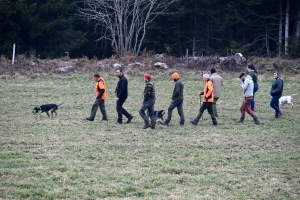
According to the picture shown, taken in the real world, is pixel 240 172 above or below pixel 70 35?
below

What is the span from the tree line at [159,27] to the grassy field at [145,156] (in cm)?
1514

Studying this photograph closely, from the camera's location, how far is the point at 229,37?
3438cm

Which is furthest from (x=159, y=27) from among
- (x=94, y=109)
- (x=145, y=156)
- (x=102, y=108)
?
(x=145, y=156)

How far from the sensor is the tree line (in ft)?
101

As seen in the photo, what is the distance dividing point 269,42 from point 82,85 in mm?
17039

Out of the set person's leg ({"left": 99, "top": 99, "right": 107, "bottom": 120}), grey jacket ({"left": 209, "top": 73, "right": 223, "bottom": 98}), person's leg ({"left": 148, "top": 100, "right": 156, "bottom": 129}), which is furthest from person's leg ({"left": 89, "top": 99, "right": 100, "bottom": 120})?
grey jacket ({"left": 209, "top": 73, "right": 223, "bottom": 98})

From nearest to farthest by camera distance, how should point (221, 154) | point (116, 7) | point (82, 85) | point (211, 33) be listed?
point (221, 154), point (82, 85), point (116, 7), point (211, 33)

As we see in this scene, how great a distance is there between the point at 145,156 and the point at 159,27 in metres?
26.6

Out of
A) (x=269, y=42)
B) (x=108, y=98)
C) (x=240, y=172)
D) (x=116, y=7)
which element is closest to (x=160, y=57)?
(x=116, y=7)

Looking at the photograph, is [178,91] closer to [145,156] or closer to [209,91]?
[209,91]

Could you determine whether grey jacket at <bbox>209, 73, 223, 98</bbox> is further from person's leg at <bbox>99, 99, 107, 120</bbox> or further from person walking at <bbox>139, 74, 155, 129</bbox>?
person's leg at <bbox>99, 99, 107, 120</bbox>

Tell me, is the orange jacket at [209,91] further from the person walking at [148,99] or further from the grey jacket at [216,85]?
the person walking at [148,99]

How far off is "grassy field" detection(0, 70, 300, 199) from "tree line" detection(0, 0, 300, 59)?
596 inches

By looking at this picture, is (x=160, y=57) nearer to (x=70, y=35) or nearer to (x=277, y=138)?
(x=70, y=35)
